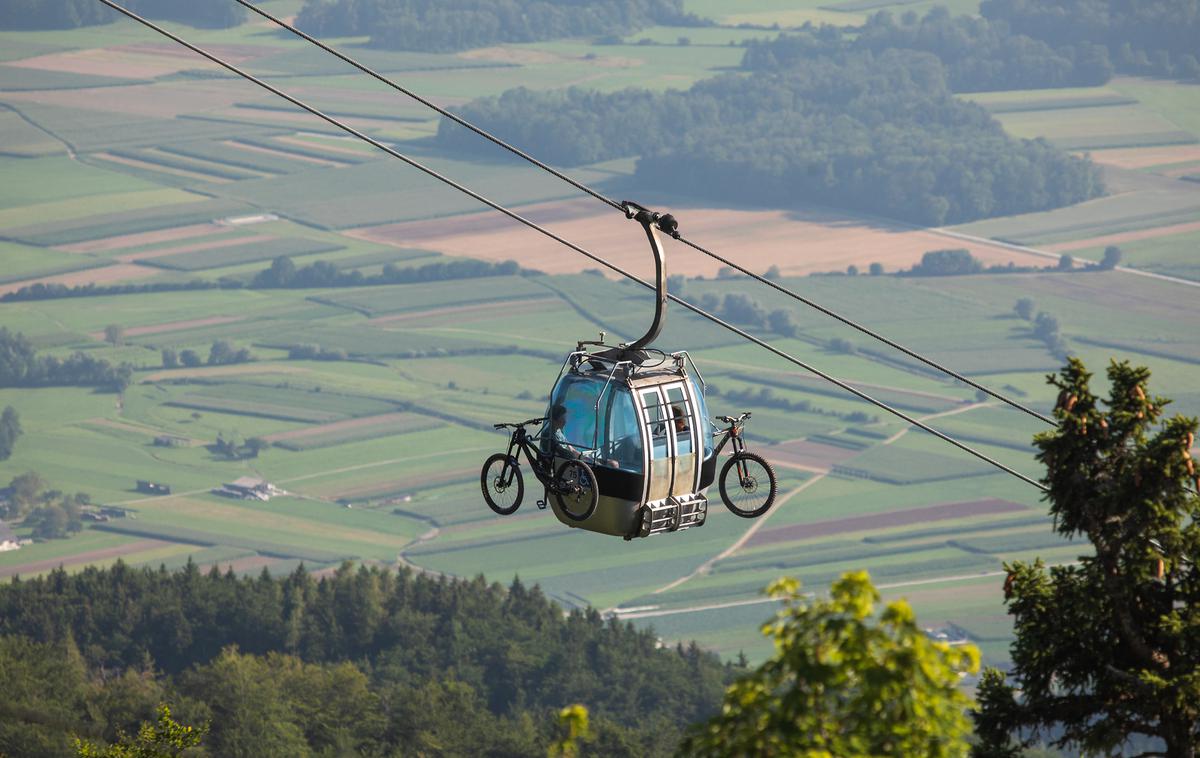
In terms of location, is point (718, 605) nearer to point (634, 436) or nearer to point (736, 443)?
point (736, 443)

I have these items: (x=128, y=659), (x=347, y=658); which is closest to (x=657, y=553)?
(x=347, y=658)

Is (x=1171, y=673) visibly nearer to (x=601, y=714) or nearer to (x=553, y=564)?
(x=601, y=714)

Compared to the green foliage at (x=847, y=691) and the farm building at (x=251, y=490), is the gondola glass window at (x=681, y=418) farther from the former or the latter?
the farm building at (x=251, y=490)

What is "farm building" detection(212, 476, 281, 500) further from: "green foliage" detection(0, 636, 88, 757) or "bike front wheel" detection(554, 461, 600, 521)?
"bike front wheel" detection(554, 461, 600, 521)

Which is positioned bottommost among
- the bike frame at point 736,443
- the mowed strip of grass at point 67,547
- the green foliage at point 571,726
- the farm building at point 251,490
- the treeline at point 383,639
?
the mowed strip of grass at point 67,547

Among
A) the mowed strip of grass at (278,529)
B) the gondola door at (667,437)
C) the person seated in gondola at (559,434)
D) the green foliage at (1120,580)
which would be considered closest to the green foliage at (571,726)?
the green foliage at (1120,580)

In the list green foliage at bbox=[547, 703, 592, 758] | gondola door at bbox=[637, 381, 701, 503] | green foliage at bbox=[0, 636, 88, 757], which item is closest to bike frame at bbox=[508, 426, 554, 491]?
gondola door at bbox=[637, 381, 701, 503]
